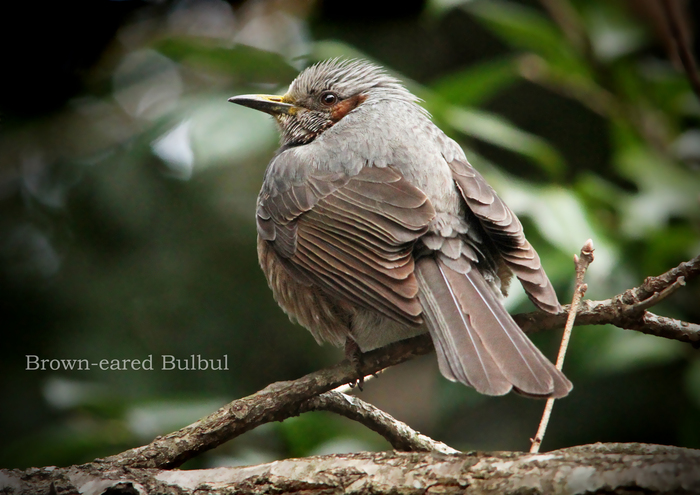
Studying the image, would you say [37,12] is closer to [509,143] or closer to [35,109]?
[35,109]

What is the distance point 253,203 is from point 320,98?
1470 millimetres

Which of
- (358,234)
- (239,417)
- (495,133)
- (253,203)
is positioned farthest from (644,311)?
(253,203)

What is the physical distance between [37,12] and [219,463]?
11.1ft

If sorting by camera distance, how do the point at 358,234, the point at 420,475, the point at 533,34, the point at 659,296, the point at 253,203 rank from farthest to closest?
1. the point at 253,203
2. the point at 533,34
3. the point at 358,234
4. the point at 659,296
5. the point at 420,475

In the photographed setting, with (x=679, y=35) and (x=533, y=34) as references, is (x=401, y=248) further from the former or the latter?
(x=533, y=34)

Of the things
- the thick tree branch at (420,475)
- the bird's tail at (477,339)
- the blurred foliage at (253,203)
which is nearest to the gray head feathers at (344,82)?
the blurred foliage at (253,203)

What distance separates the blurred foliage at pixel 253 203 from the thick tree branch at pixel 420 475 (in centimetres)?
139

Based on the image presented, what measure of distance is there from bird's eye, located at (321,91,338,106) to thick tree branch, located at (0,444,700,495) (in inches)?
97.6

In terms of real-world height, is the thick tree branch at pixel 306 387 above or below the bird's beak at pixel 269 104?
below

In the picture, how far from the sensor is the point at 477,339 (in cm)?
231

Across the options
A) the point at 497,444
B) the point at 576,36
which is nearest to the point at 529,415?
the point at 497,444

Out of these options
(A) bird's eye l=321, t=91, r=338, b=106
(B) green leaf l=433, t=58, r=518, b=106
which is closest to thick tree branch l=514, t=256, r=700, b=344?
(B) green leaf l=433, t=58, r=518, b=106

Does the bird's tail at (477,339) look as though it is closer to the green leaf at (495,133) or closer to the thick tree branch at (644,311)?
the thick tree branch at (644,311)

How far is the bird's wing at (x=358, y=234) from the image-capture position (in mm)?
2576
